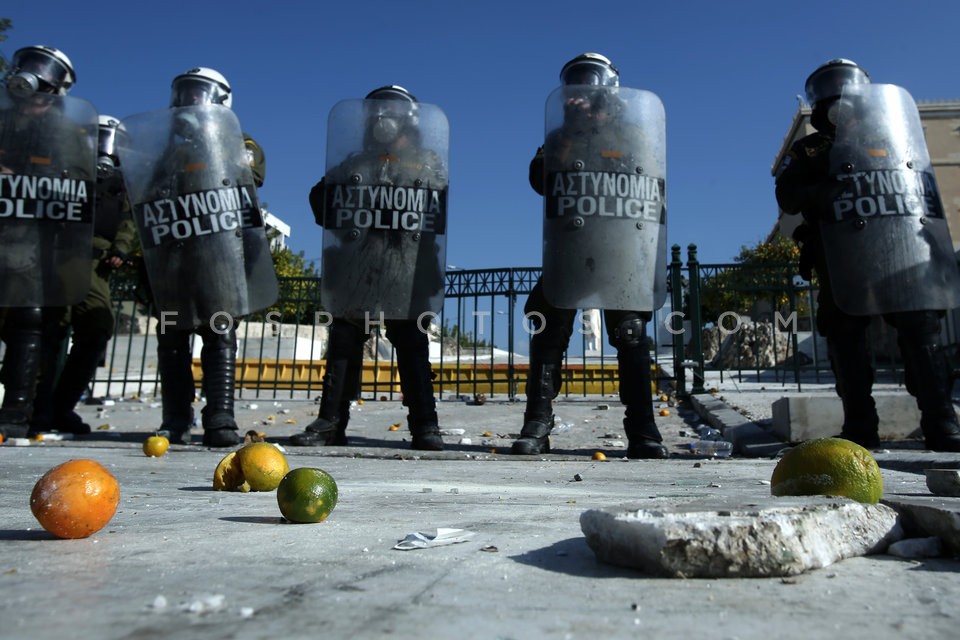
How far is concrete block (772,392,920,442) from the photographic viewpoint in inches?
203

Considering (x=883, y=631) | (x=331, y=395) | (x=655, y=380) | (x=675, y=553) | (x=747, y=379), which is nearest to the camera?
(x=883, y=631)

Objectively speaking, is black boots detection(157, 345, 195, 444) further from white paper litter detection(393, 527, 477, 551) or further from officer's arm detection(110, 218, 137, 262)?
white paper litter detection(393, 527, 477, 551)

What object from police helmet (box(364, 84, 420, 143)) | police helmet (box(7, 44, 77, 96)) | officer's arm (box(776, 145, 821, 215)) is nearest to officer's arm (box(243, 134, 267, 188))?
police helmet (box(364, 84, 420, 143))

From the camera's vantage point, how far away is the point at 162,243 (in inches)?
211

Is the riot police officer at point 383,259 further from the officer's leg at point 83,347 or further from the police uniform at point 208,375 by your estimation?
the officer's leg at point 83,347

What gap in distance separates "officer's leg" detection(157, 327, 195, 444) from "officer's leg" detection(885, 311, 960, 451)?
4.68 meters

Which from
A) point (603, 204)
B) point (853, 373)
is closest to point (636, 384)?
point (603, 204)

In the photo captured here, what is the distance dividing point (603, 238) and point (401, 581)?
3.69 metres

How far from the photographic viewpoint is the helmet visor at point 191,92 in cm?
553

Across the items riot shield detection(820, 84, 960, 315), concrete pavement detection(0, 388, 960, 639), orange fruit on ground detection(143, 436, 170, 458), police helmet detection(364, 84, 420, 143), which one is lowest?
concrete pavement detection(0, 388, 960, 639)

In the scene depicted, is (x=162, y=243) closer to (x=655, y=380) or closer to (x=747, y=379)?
(x=655, y=380)

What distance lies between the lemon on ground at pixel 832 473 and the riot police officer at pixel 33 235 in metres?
5.14

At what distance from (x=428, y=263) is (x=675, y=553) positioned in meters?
4.01

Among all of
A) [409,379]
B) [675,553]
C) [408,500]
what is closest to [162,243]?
[409,379]
